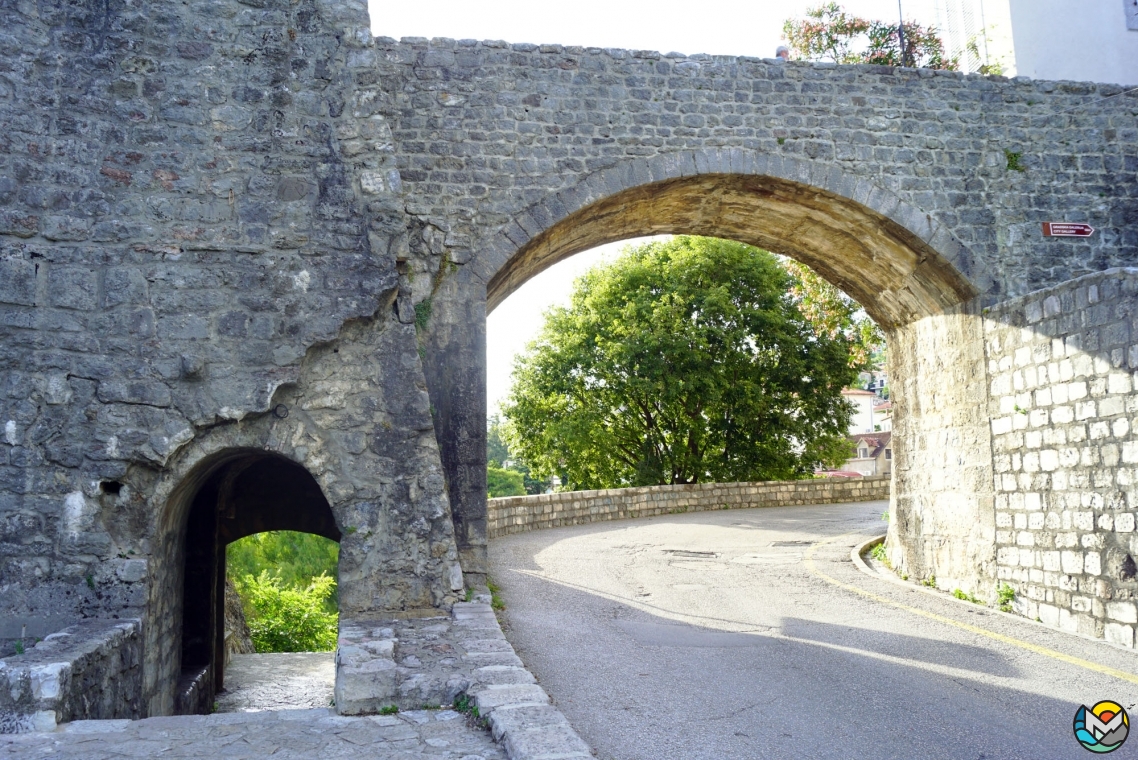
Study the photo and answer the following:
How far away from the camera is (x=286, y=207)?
20.7ft

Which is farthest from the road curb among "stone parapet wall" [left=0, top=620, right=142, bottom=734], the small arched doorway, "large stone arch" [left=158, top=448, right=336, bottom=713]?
"stone parapet wall" [left=0, top=620, right=142, bottom=734]

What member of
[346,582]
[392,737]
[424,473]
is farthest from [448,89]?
[392,737]

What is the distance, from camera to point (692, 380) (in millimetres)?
22359

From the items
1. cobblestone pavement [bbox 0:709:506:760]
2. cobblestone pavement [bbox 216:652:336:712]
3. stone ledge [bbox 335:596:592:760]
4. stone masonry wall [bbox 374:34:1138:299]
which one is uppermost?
stone masonry wall [bbox 374:34:1138:299]

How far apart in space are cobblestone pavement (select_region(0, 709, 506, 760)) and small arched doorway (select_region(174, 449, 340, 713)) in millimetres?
4589

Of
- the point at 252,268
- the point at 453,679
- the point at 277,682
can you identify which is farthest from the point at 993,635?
the point at 277,682

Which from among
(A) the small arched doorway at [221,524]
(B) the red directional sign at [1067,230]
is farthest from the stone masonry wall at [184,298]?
(B) the red directional sign at [1067,230]

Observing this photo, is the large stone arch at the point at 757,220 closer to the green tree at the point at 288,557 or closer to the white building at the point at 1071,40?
the white building at the point at 1071,40

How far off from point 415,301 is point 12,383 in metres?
3.34

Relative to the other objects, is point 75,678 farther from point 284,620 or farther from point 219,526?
point 284,620

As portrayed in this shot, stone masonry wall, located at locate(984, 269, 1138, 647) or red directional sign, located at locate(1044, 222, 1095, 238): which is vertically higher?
red directional sign, located at locate(1044, 222, 1095, 238)

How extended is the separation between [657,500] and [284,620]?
26.3ft

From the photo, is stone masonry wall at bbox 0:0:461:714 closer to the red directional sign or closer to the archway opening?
the archway opening

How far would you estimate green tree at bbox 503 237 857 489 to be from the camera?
74.7 feet
